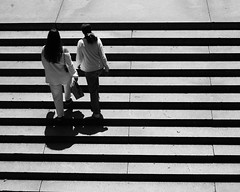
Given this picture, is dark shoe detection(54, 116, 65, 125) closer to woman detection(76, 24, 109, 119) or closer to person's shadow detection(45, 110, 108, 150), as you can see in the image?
person's shadow detection(45, 110, 108, 150)

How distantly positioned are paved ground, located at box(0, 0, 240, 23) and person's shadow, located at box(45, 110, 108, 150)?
6.12ft

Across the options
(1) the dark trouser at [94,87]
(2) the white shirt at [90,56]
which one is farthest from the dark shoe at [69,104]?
(2) the white shirt at [90,56]

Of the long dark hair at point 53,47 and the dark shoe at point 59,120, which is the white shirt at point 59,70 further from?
the dark shoe at point 59,120

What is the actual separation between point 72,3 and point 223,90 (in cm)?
333

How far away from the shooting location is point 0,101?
891 cm

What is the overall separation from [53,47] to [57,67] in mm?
452

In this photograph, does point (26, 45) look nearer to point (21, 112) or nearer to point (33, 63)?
point (33, 63)

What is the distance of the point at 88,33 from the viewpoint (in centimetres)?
768

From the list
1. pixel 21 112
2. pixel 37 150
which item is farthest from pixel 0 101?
pixel 37 150

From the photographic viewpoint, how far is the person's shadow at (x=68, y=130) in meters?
8.55

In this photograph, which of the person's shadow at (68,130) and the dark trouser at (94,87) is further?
the person's shadow at (68,130)

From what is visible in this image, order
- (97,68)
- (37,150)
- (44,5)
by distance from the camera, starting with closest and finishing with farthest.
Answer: (97,68)
(37,150)
(44,5)

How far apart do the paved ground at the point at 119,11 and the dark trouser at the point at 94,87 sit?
1714mm

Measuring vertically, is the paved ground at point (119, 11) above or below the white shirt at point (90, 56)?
below
